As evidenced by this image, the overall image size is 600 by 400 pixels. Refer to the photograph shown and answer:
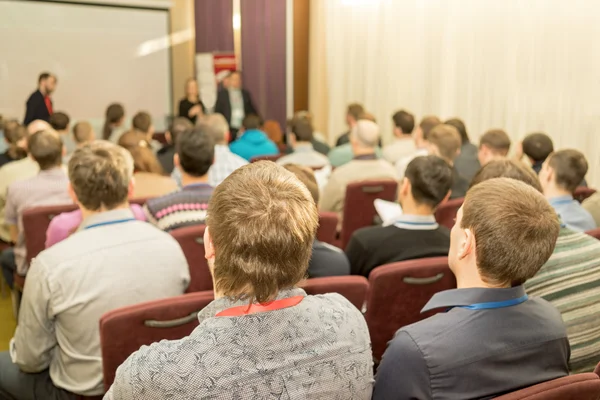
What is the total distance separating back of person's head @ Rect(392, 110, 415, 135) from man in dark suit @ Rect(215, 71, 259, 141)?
3441mm

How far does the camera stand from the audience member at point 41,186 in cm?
336

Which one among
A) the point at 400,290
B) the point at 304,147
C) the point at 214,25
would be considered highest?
the point at 214,25

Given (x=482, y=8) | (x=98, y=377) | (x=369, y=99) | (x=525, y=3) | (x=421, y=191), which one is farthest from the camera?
(x=369, y=99)

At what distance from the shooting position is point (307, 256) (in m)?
1.20

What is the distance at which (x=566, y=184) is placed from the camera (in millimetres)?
2914

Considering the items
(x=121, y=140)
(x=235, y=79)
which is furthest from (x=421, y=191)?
(x=235, y=79)

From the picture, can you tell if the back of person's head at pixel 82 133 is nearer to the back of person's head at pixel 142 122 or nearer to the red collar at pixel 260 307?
the back of person's head at pixel 142 122

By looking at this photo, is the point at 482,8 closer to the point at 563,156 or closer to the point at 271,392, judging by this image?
the point at 563,156

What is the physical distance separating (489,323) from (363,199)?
232cm

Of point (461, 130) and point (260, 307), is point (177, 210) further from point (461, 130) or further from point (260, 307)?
point (461, 130)

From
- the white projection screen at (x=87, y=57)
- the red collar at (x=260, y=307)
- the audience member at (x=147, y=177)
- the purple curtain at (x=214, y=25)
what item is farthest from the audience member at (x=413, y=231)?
the purple curtain at (x=214, y=25)

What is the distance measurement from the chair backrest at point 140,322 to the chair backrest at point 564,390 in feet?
2.82

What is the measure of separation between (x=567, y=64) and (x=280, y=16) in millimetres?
4554

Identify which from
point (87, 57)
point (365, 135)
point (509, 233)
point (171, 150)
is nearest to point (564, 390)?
point (509, 233)
